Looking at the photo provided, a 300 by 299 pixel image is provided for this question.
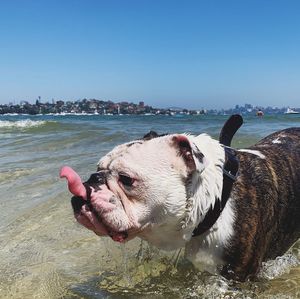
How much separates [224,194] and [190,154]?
40cm

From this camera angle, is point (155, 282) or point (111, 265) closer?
point (155, 282)

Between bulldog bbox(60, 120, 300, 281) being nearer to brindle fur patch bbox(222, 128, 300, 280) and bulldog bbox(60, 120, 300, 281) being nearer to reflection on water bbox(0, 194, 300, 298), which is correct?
brindle fur patch bbox(222, 128, 300, 280)

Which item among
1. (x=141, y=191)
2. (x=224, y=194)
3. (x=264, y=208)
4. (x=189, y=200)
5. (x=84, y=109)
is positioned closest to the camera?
(x=141, y=191)

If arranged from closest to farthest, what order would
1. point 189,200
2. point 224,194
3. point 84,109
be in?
point 189,200, point 224,194, point 84,109

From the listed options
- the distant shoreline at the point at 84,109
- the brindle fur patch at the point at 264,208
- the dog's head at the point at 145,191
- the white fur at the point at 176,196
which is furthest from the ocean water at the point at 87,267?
the distant shoreline at the point at 84,109

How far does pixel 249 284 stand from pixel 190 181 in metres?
0.96

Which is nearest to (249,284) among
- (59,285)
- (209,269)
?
(209,269)

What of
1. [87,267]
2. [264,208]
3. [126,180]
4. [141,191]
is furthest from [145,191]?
[87,267]

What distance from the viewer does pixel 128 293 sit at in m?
3.60

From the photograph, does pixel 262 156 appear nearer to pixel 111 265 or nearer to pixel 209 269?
pixel 209 269

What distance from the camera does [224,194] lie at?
10.3 feet

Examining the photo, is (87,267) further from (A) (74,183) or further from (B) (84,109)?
(B) (84,109)

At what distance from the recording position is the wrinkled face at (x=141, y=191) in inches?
110

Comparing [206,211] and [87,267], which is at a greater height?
[206,211]
